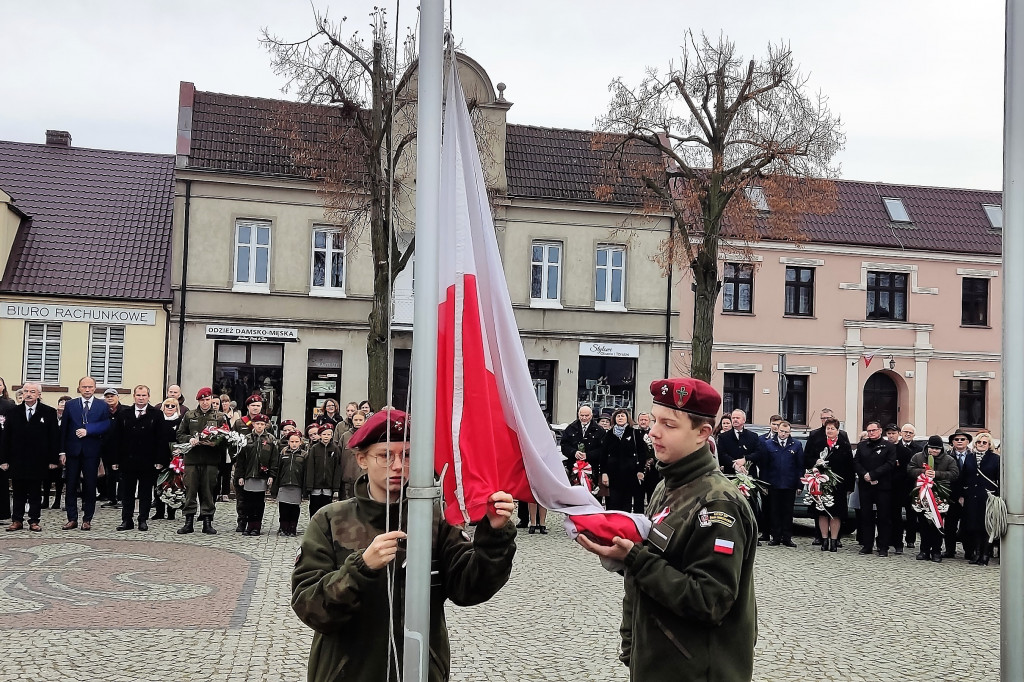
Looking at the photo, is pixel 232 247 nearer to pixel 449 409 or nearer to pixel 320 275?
pixel 320 275

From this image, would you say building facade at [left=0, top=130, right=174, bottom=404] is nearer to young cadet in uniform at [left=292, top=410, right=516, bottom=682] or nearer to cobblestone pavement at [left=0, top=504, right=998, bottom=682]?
cobblestone pavement at [left=0, top=504, right=998, bottom=682]

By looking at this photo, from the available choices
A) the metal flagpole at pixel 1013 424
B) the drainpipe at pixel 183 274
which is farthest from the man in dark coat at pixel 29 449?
the drainpipe at pixel 183 274

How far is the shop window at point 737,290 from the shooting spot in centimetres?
3606

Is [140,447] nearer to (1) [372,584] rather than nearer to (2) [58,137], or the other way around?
(1) [372,584]

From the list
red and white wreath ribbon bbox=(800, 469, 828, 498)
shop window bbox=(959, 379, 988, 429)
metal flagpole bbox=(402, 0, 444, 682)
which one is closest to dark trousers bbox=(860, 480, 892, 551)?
red and white wreath ribbon bbox=(800, 469, 828, 498)

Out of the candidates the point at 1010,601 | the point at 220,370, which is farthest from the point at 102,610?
the point at 220,370

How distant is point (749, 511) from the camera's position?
4.16 m

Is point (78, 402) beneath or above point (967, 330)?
beneath

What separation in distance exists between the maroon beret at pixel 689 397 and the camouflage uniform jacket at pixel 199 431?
12282 mm

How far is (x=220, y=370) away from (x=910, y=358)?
22.7 metres

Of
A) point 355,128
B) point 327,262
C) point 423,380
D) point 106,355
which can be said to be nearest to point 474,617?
point 423,380

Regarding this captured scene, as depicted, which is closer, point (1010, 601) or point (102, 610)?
point (1010, 601)

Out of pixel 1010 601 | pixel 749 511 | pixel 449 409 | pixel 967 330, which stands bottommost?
pixel 1010 601

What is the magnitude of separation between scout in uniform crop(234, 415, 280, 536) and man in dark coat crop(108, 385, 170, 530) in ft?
3.75
